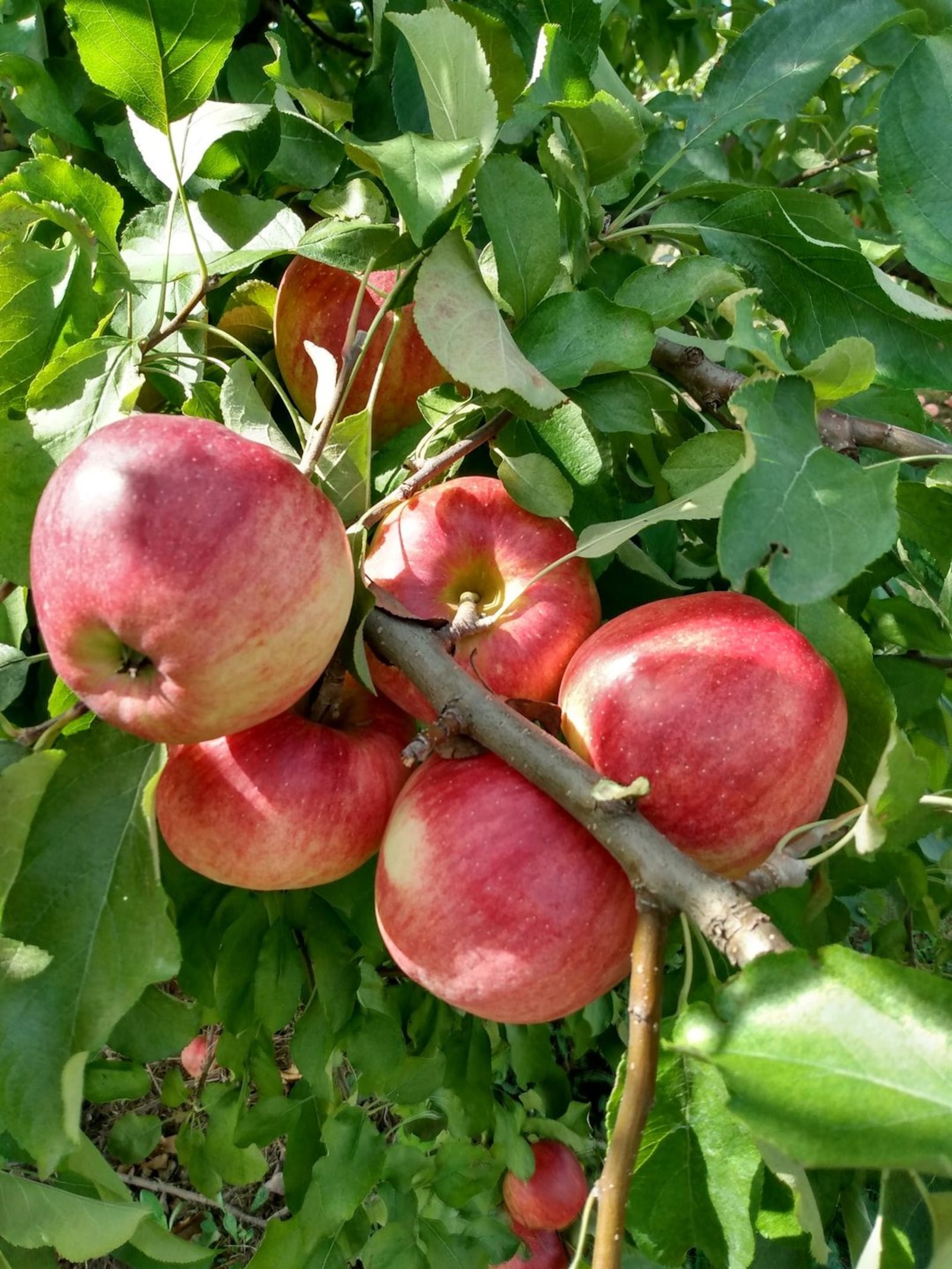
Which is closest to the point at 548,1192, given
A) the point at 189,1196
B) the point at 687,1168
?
the point at 189,1196

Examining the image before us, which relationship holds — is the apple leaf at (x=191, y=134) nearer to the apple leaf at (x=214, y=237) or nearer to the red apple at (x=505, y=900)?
the apple leaf at (x=214, y=237)

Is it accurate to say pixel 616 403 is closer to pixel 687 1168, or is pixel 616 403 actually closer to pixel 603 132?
pixel 603 132

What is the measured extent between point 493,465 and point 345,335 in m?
0.17

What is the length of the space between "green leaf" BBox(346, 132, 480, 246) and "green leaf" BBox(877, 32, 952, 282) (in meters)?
0.40

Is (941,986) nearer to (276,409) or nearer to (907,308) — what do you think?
(907,308)

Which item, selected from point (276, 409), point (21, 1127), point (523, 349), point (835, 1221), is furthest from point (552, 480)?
point (835, 1221)

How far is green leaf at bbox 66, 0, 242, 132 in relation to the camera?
0.67 m

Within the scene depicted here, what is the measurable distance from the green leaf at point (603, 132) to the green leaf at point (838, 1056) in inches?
24.2

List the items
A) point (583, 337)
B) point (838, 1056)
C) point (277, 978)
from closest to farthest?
point (838, 1056) < point (583, 337) < point (277, 978)

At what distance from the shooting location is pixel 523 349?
2.29ft

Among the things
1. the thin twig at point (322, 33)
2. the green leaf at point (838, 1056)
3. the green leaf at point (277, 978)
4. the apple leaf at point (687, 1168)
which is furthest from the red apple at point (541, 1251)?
the thin twig at point (322, 33)

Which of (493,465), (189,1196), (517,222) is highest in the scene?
(517,222)

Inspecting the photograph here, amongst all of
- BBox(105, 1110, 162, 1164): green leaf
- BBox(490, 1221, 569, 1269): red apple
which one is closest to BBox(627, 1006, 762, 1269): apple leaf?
BBox(105, 1110, 162, 1164): green leaf

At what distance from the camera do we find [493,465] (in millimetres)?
860
